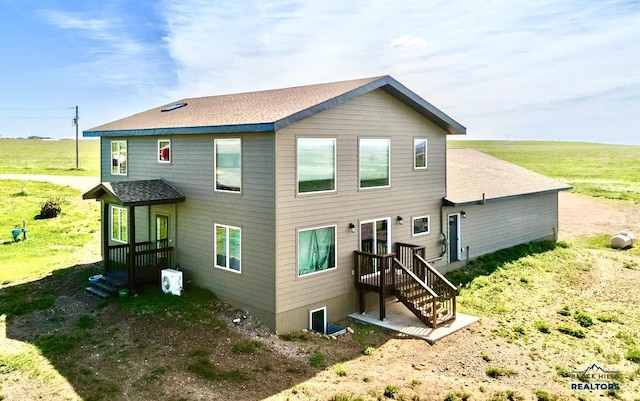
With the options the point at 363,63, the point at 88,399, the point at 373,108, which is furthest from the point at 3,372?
the point at 363,63

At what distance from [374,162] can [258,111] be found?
3756 mm

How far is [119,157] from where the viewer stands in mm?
16484

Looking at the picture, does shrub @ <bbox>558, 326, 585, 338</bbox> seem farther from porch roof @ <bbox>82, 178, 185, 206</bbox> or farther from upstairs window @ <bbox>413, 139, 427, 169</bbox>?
porch roof @ <bbox>82, 178, 185, 206</bbox>

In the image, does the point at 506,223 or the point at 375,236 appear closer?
the point at 375,236

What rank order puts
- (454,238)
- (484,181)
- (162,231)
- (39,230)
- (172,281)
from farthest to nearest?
(39,230)
(484,181)
(454,238)
(162,231)
(172,281)

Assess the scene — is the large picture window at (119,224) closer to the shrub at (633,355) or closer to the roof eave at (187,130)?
the roof eave at (187,130)

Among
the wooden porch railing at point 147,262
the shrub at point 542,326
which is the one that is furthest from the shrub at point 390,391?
the wooden porch railing at point 147,262

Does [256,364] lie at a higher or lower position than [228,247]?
lower

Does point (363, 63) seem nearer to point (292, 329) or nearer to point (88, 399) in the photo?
point (292, 329)

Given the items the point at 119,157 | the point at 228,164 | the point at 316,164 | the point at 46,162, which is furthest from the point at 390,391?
the point at 46,162

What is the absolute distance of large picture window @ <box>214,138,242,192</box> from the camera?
12.1 meters

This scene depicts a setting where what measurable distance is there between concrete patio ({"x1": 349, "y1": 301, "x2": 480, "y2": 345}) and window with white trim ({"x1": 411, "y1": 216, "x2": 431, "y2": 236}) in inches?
110

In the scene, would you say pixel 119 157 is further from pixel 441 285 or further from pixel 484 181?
pixel 484 181

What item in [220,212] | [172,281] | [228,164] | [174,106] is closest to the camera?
[228,164]
